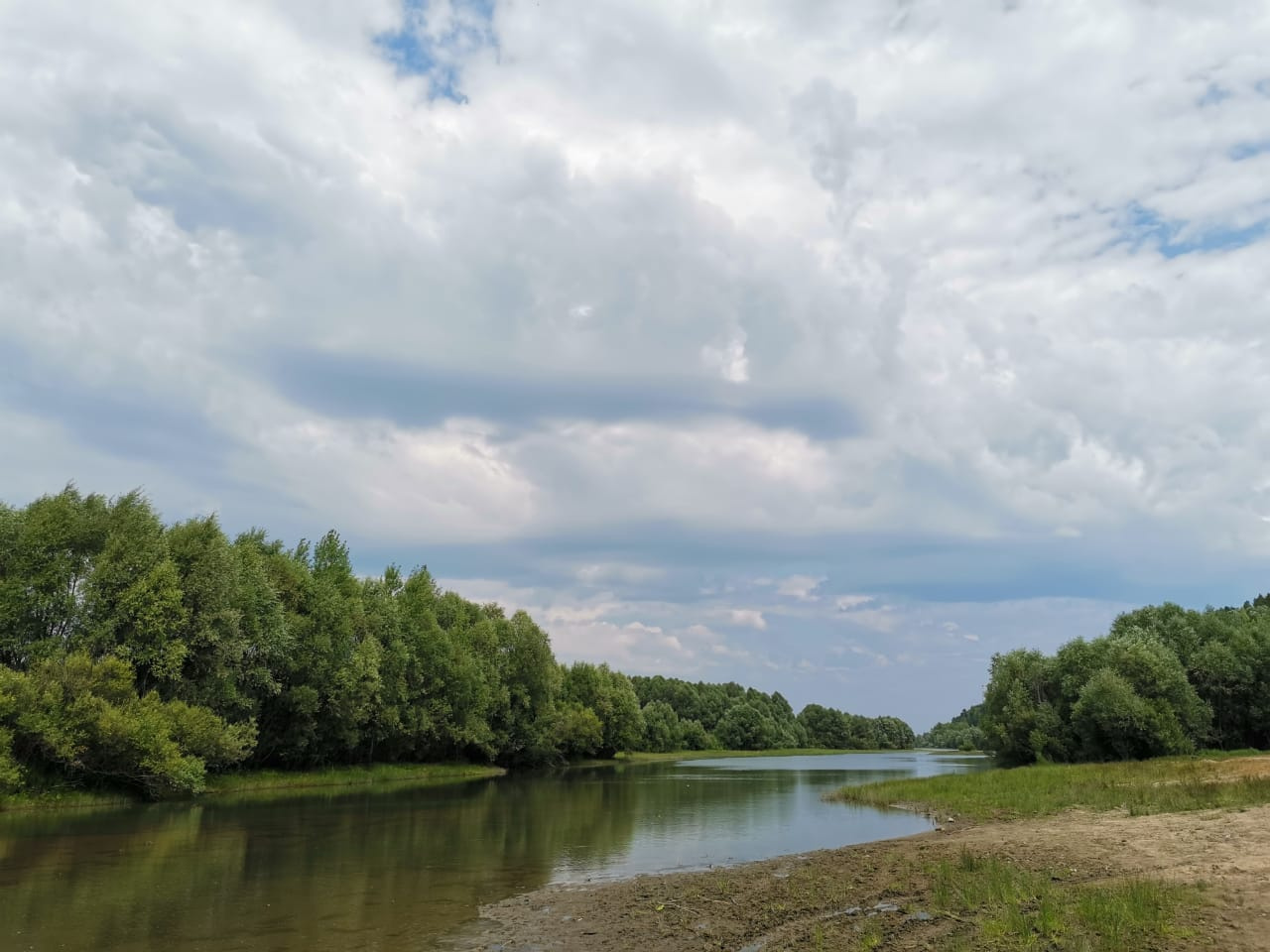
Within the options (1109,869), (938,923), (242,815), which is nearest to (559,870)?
(938,923)

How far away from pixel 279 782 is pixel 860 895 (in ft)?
187

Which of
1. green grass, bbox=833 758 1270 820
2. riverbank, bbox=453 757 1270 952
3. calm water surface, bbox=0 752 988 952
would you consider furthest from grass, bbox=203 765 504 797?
riverbank, bbox=453 757 1270 952

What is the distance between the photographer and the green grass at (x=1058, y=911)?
13.7m

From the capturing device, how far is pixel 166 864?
25953 millimetres

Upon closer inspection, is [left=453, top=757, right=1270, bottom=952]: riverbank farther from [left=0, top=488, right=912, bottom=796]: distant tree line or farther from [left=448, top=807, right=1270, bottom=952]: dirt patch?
[left=0, top=488, right=912, bottom=796]: distant tree line

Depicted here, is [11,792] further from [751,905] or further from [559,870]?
[751,905]

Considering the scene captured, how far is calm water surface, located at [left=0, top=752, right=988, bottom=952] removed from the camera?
712 inches

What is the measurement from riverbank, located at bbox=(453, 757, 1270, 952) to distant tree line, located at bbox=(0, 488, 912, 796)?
107 feet

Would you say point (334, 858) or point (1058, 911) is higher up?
point (1058, 911)

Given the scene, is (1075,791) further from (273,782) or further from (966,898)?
(273,782)

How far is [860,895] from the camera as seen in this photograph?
19.8 meters

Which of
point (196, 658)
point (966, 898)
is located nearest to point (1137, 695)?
point (966, 898)

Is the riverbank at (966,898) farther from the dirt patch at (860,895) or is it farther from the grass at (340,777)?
the grass at (340,777)

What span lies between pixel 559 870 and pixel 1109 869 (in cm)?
1597
